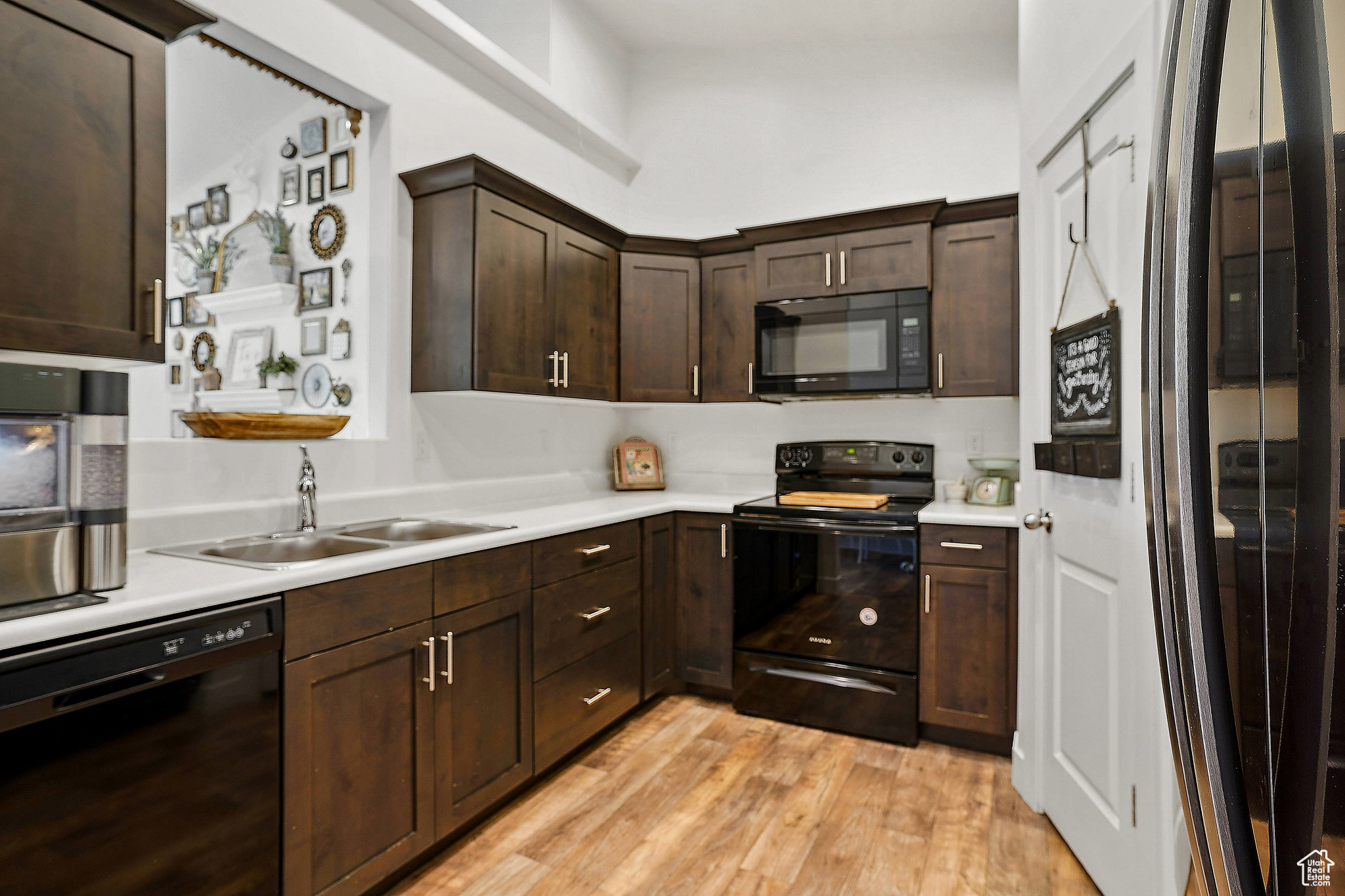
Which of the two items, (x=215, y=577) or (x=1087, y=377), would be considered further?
(x=1087, y=377)

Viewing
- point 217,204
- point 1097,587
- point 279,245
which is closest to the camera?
point 1097,587

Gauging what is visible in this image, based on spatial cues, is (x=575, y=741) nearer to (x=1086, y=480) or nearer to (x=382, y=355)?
(x=382, y=355)

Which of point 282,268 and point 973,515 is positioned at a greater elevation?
point 282,268

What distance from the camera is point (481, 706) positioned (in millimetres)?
2037

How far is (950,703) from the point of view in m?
2.67

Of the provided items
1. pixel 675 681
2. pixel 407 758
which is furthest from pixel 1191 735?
pixel 675 681

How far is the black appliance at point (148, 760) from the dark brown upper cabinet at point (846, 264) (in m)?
2.43

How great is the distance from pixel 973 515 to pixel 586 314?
5.79 feet

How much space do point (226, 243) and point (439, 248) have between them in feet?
5.33

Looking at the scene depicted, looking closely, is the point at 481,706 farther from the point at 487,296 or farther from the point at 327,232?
Answer: the point at 327,232

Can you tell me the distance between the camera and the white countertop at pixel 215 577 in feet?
3.89

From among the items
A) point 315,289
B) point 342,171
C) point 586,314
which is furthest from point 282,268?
point 586,314

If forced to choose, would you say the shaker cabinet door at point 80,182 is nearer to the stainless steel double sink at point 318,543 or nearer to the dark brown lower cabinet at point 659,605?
the stainless steel double sink at point 318,543

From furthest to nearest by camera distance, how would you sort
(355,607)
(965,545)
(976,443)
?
(976,443), (965,545), (355,607)
